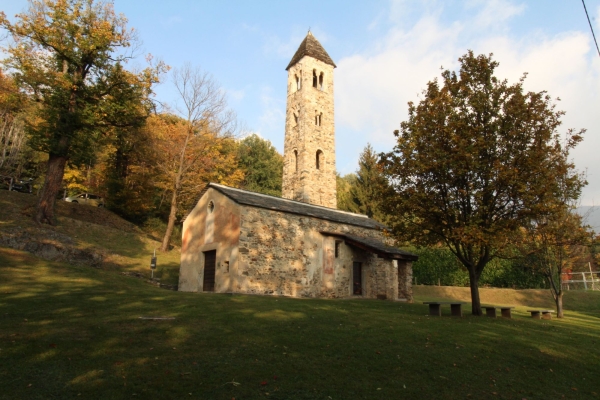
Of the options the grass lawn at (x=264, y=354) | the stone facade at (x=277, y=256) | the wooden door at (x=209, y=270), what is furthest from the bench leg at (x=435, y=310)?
the wooden door at (x=209, y=270)

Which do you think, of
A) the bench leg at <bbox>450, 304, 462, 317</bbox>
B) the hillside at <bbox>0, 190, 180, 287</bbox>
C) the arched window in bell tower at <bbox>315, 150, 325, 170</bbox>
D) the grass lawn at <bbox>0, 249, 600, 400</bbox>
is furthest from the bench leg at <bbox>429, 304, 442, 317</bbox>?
the arched window in bell tower at <bbox>315, 150, 325, 170</bbox>

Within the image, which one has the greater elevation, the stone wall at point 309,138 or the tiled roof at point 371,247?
the stone wall at point 309,138

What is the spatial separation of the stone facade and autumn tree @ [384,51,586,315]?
677 centimetres

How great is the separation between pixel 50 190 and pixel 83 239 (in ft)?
11.2

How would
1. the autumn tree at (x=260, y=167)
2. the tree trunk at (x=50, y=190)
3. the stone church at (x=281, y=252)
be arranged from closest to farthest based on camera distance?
the stone church at (x=281, y=252) < the tree trunk at (x=50, y=190) < the autumn tree at (x=260, y=167)

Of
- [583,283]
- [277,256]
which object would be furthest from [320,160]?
[583,283]

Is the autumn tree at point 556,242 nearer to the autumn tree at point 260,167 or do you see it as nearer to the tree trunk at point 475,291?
the tree trunk at point 475,291

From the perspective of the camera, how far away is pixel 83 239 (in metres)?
23.3

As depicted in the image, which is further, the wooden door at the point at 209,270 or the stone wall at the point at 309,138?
the stone wall at the point at 309,138

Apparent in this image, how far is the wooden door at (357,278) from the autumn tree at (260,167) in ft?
78.4

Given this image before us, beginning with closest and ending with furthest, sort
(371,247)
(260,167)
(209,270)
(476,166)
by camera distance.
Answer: (476,166) < (209,270) < (371,247) < (260,167)

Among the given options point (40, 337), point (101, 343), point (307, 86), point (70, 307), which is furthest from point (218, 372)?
point (307, 86)

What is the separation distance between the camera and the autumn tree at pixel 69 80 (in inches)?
848

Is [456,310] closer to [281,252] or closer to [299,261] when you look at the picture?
[299,261]
